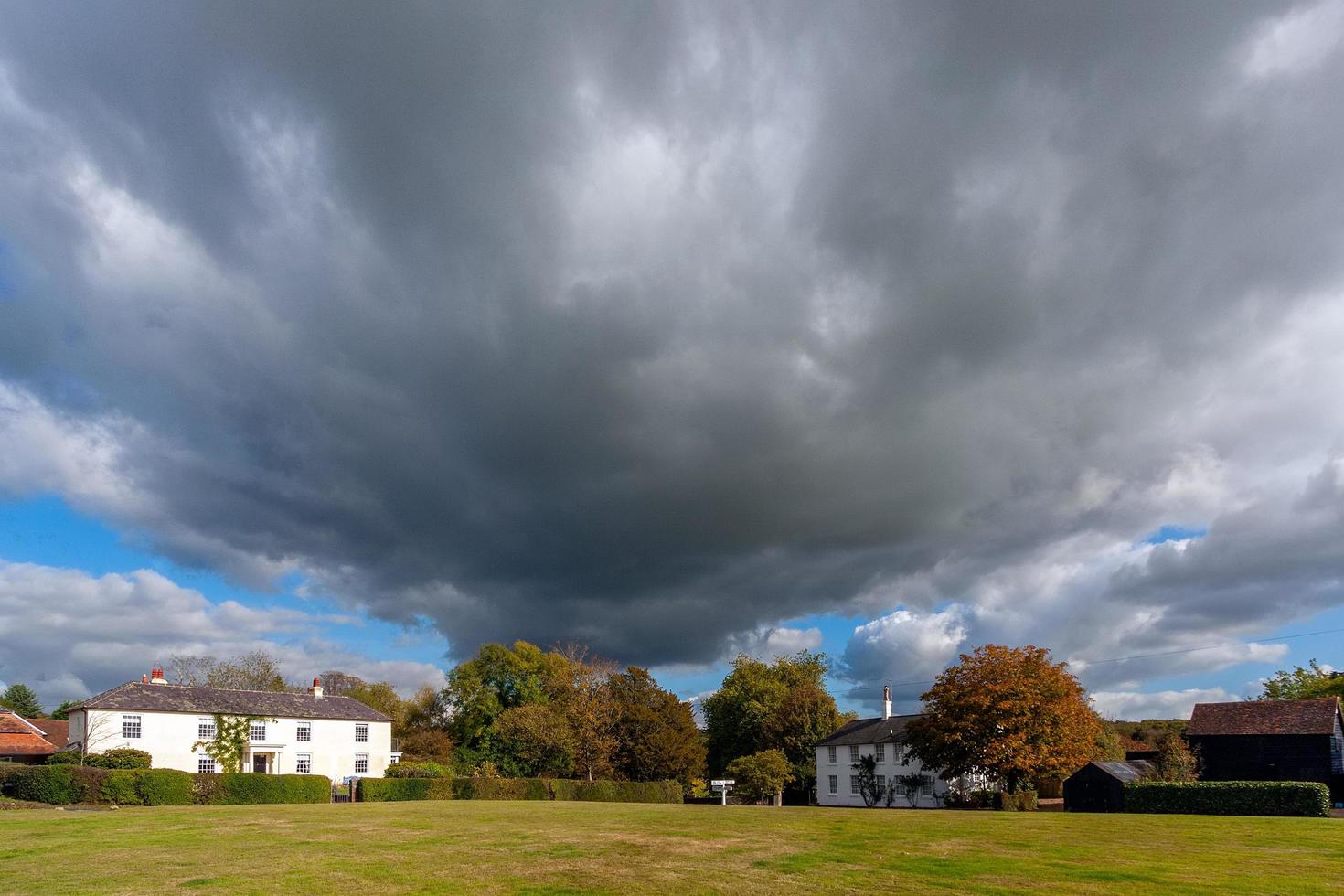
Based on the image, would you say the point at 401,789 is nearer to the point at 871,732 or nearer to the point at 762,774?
the point at 762,774

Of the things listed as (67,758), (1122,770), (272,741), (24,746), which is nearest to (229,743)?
(272,741)

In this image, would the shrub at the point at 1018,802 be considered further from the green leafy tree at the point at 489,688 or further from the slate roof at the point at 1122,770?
the green leafy tree at the point at 489,688

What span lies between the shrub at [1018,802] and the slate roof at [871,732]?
1933 centimetres

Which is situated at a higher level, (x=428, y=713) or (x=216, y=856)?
(x=216, y=856)

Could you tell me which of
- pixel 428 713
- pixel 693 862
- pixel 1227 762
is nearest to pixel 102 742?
pixel 428 713

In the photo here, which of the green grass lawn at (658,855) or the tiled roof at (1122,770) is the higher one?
the green grass lawn at (658,855)

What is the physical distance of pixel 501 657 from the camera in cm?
8244

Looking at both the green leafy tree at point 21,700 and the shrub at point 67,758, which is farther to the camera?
the green leafy tree at point 21,700

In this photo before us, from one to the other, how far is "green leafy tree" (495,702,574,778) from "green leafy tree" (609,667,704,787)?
429 centimetres

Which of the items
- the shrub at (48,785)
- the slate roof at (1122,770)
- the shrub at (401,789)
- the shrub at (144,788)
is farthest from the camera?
the shrub at (401,789)

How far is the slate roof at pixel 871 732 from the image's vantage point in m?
69.3

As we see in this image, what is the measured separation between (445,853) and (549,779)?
41.9m

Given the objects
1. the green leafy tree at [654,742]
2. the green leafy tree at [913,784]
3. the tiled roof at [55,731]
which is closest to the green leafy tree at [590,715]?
the green leafy tree at [654,742]

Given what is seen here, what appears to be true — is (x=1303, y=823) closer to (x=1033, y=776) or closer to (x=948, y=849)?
(x=948, y=849)
